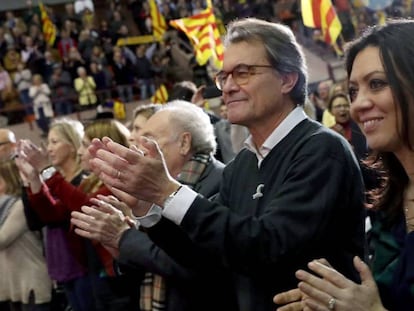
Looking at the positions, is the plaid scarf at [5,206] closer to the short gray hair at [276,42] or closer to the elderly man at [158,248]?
the elderly man at [158,248]

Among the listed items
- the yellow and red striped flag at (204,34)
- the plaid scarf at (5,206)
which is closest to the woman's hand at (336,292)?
the plaid scarf at (5,206)

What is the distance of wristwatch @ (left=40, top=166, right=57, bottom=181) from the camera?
3361 mm

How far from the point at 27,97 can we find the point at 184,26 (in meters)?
8.07

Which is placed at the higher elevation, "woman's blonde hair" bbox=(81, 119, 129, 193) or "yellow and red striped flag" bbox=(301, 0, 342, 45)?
"yellow and red striped flag" bbox=(301, 0, 342, 45)

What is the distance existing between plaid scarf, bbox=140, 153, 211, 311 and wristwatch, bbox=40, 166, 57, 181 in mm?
824

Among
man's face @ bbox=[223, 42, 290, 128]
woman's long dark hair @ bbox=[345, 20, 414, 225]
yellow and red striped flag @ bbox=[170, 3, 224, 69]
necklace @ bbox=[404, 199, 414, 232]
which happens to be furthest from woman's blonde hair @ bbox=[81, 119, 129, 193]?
yellow and red striped flag @ bbox=[170, 3, 224, 69]

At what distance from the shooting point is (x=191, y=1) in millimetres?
17469

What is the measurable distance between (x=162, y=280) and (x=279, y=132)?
95 centimetres

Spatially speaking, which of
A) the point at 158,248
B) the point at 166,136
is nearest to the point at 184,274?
the point at 158,248

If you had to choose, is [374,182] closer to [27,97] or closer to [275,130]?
[275,130]

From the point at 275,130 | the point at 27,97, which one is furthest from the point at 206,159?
the point at 27,97

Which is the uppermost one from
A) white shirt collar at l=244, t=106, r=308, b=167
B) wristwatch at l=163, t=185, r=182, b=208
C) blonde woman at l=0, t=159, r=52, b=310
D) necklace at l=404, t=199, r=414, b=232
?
white shirt collar at l=244, t=106, r=308, b=167

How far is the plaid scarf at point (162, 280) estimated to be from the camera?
269 cm

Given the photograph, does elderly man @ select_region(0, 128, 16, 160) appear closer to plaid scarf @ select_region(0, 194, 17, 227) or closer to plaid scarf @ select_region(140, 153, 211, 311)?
plaid scarf @ select_region(0, 194, 17, 227)
